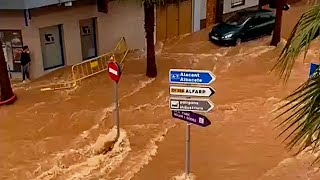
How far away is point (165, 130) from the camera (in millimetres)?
13367

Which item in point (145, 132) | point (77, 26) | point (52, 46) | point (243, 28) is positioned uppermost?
point (77, 26)

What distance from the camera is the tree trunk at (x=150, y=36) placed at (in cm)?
1578

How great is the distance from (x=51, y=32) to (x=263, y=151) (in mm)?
9180

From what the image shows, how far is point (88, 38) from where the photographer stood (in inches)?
729

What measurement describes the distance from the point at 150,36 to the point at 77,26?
3.20m

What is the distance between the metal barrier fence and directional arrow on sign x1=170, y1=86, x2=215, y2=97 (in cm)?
938

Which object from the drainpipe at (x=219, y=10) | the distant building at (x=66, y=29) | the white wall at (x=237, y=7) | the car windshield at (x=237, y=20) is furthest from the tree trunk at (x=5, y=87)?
the white wall at (x=237, y=7)

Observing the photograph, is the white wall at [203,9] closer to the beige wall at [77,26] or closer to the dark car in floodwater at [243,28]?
the dark car in floodwater at [243,28]

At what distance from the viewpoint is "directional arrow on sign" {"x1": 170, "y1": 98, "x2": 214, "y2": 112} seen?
735 cm

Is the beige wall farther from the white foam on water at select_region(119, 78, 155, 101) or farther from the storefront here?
the white foam on water at select_region(119, 78, 155, 101)

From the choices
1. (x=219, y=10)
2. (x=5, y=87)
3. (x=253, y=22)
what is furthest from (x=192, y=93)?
(x=219, y=10)

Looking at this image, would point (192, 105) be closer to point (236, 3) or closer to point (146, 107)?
point (146, 107)

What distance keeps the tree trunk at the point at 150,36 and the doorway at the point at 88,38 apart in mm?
2933

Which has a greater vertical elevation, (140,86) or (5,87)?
(5,87)
